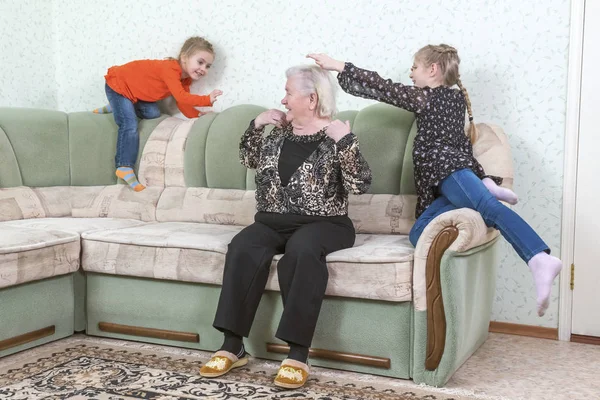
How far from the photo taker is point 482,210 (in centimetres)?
226

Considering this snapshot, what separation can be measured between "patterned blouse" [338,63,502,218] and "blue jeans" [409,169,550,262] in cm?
10

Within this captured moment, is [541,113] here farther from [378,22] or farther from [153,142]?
[153,142]

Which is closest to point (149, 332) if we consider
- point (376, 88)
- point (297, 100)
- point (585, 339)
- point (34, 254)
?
point (34, 254)

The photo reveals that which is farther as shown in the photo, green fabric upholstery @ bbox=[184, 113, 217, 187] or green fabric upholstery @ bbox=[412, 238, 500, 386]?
green fabric upholstery @ bbox=[184, 113, 217, 187]

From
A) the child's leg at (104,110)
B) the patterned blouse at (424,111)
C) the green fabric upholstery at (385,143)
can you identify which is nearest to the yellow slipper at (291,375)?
the patterned blouse at (424,111)

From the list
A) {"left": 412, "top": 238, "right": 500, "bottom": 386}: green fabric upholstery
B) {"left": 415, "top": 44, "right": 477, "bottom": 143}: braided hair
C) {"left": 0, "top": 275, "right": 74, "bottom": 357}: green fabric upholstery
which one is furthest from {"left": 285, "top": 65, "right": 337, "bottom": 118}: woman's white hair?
{"left": 0, "top": 275, "right": 74, "bottom": 357}: green fabric upholstery

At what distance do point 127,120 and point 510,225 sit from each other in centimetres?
196

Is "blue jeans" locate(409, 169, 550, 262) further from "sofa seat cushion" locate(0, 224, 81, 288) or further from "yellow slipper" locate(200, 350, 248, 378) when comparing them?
"sofa seat cushion" locate(0, 224, 81, 288)

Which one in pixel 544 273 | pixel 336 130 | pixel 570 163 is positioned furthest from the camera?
pixel 570 163

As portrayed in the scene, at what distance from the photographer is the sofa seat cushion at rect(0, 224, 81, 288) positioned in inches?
93.8

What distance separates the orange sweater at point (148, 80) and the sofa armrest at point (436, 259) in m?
1.53

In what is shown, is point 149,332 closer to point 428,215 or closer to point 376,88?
point 428,215

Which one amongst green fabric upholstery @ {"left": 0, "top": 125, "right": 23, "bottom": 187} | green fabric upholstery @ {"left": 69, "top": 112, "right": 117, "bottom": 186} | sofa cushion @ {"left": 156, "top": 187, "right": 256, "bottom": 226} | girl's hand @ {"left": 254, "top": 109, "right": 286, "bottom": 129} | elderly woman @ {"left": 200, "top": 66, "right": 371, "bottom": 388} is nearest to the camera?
elderly woman @ {"left": 200, "top": 66, "right": 371, "bottom": 388}

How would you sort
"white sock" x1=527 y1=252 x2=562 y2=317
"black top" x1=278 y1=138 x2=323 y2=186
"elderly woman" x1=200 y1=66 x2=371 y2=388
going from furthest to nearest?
"black top" x1=278 y1=138 x2=323 y2=186
"elderly woman" x1=200 y1=66 x2=371 y2=388
"white sock" x1=527 y1=252 x2=562 y2=317
